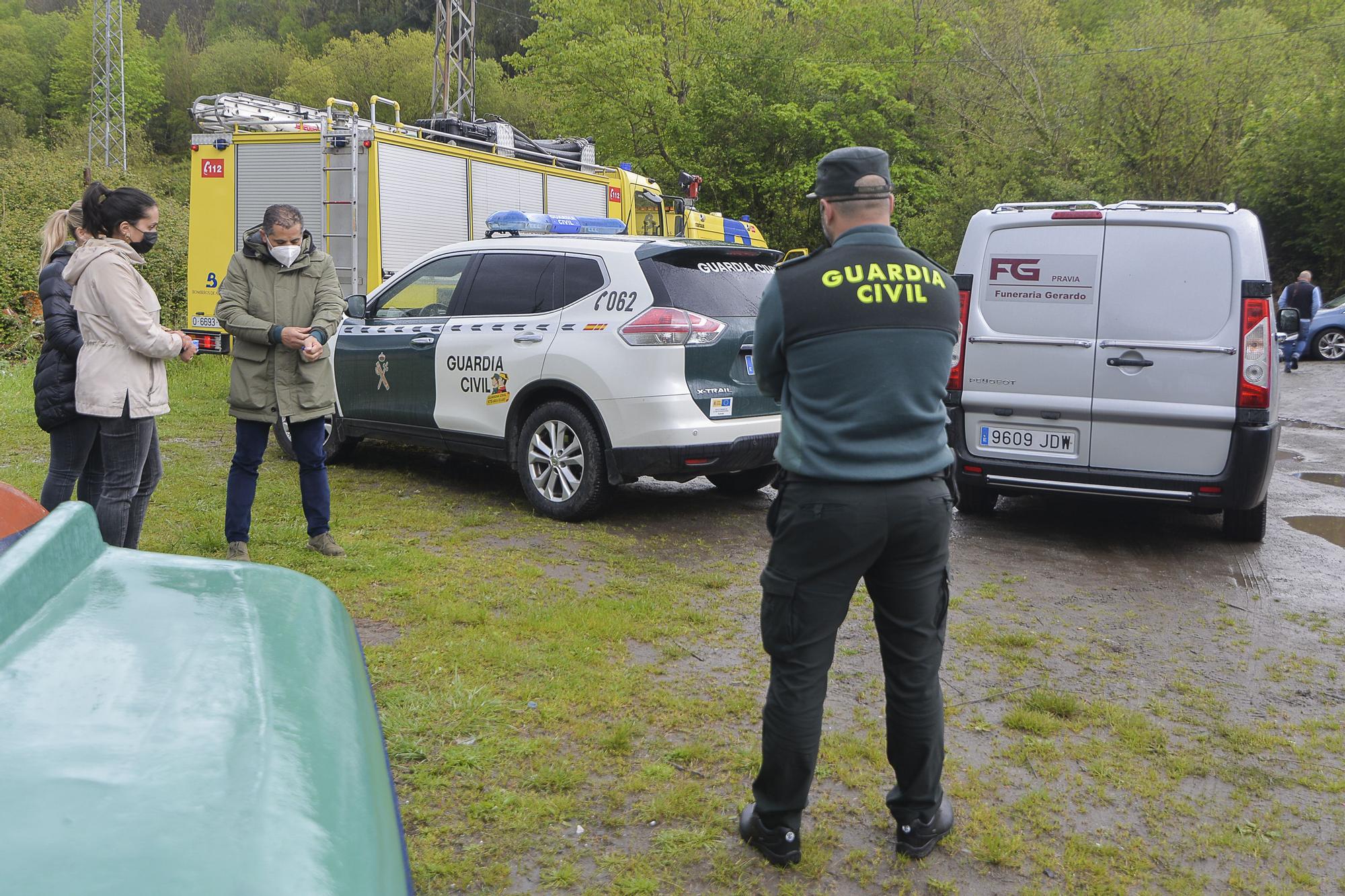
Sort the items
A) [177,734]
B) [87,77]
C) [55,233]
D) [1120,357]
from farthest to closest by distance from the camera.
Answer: [87,77]
[1120,357]
[55,233]
[177,734]

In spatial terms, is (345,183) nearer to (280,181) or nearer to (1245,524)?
(280,181)

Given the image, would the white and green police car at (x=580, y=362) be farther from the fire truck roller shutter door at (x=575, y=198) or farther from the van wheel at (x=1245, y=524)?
the fire truck roller shutter door at (x=575, y=198)

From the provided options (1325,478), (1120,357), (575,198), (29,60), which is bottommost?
(1325,478)

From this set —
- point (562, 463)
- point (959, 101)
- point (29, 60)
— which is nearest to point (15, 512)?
point (562, 463)

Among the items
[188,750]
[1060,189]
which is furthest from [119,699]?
[1060,189]

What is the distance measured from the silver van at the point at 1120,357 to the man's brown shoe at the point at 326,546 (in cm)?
382

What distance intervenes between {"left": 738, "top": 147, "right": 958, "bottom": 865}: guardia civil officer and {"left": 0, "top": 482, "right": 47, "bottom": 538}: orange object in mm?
1696

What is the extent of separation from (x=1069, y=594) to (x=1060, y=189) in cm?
2418

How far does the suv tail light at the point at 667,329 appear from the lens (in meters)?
6.72

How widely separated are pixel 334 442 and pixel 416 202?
3330mm

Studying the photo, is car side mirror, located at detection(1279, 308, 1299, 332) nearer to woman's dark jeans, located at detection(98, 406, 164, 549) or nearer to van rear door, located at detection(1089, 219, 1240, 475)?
van rear door, located at detection(1089, 219, 1240, 475)

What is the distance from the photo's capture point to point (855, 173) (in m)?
3.02

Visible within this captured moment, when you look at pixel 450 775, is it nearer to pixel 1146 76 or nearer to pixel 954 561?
pixel 954 561

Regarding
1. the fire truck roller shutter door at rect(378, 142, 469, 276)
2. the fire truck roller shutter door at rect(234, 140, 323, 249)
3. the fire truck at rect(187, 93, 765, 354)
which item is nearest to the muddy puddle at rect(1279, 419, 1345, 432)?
the fire truck at rect(187, 93, 765, 354)
